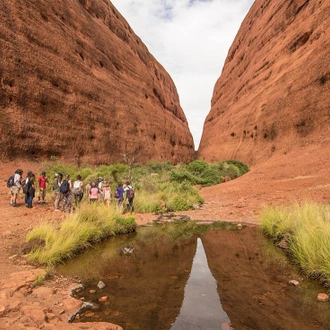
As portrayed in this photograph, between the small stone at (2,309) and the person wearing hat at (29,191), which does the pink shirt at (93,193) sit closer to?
the person wearing hat at (29,191)

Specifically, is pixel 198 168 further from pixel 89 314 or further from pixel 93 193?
pixel 89 314

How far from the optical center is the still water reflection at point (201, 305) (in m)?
3.62

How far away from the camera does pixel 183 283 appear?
4.92 m

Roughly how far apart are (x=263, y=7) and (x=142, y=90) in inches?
851

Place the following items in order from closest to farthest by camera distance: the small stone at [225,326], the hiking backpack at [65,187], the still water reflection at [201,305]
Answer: the small stone at [225,326] < the still water reflection at [201,305] < the hiking backpack at [65,187]

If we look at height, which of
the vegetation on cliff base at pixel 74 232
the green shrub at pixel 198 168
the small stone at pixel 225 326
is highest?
the green shrub at pixel 198 168

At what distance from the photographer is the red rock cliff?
21.9 meters

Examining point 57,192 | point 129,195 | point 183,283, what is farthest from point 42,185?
point 183,283

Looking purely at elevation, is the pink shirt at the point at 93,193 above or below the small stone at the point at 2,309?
above

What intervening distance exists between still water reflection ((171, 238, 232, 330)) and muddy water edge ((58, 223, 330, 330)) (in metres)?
0.07

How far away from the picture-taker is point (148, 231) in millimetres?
9047

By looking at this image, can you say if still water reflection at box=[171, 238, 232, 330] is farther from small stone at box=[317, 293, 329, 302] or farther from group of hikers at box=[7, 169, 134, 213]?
group of hikers at box=[7, 169, 134, 213]

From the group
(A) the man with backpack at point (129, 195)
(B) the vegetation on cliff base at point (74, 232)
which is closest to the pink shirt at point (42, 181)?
(A) the man with backpack at point (129, 195)

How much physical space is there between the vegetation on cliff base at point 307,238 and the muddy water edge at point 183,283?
0.24 meters
